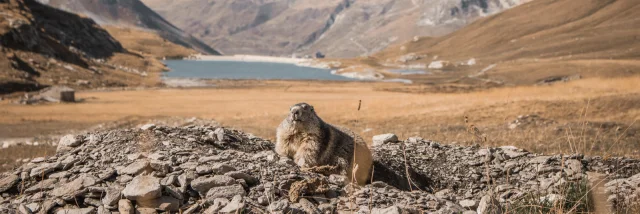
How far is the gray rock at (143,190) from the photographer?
6.24 m

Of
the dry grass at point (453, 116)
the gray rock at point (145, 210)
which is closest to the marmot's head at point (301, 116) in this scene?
the gray rock at point (145, 210)

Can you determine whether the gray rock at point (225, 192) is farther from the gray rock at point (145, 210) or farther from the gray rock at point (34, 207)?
the gray rock at point (34, 207)

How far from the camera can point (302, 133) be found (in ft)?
29.0

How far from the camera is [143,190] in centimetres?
627

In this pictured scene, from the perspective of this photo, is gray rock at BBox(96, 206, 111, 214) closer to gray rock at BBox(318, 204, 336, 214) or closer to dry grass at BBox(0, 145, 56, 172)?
gray rock at BBox(318, 204, 336, 214)

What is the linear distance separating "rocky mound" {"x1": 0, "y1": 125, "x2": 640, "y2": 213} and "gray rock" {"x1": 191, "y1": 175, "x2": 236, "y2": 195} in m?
0.01

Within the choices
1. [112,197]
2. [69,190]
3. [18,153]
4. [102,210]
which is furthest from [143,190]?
[18,153]

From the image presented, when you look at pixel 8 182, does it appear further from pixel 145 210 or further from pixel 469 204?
pixel 469 204

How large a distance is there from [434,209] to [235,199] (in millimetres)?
2602

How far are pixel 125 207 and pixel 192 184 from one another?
2.93 ft

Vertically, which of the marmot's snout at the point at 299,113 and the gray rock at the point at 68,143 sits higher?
the marmot's snout at the point at 299,113

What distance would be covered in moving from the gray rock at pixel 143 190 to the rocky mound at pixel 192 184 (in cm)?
1

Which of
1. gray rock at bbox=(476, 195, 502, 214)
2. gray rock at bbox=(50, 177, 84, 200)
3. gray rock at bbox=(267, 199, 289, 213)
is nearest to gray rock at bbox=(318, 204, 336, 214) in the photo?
gray rock at bbox=(267, 199, 289, 213)

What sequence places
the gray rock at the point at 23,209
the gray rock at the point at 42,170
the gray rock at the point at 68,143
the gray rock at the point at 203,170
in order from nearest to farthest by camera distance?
the gray rock at the point at 23,209, the gray rock at the point at 203,170, the gray rock at the point at 42,170, the gray rock at the point at 68,143
